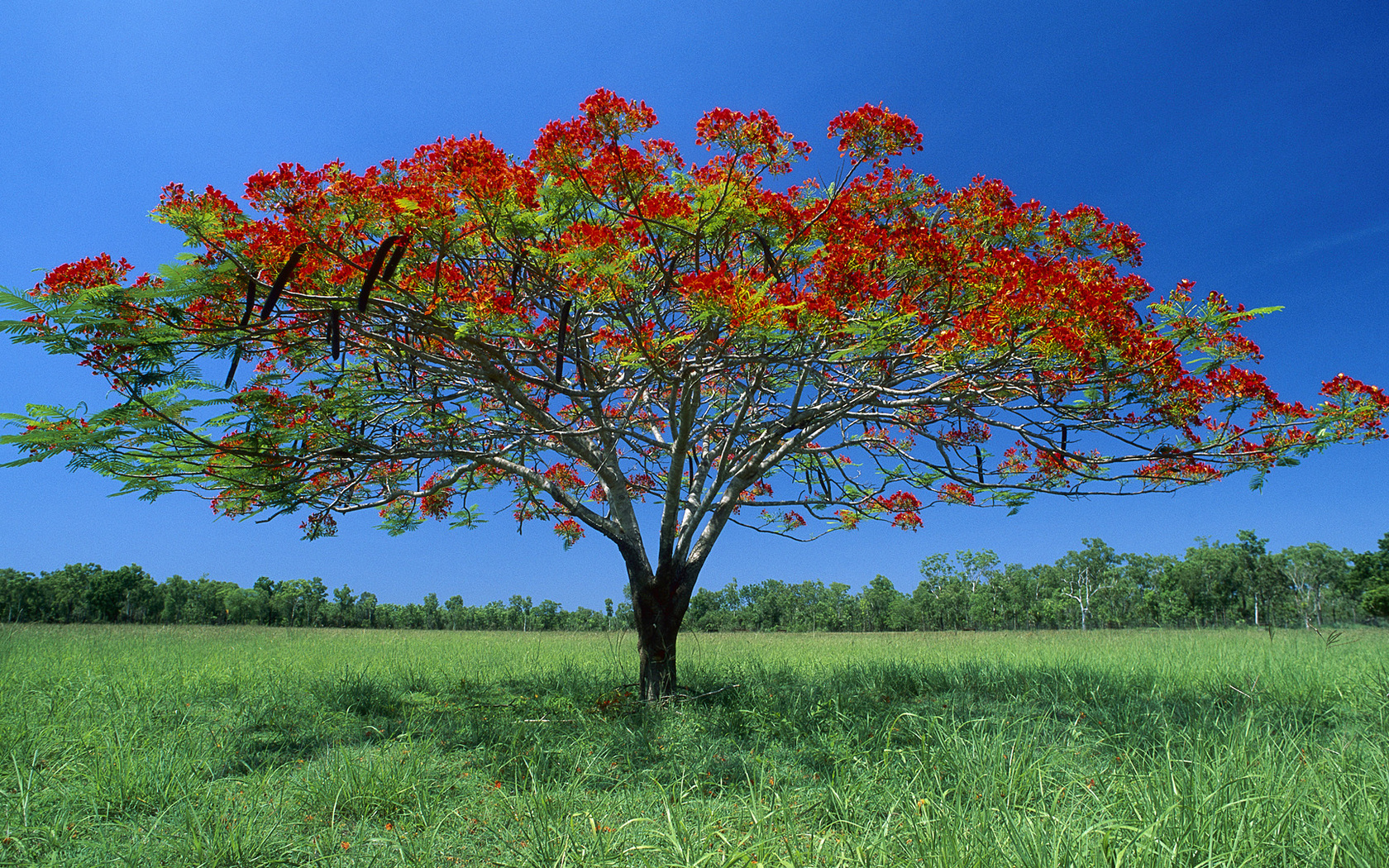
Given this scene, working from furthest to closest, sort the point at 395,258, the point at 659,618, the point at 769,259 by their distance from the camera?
the point at 659,618 → the point at 769,259 → the point at 395,258

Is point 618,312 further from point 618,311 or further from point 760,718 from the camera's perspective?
point 760,718

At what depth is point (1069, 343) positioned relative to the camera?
4648 mm

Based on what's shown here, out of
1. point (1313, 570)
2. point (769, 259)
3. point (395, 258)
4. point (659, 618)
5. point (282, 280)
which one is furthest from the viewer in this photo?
point (1313, 570)

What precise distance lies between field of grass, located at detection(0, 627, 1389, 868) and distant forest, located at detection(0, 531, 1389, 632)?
37.9 metres

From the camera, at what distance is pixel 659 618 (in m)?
6.95

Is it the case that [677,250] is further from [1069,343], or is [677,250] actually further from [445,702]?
[445,702]

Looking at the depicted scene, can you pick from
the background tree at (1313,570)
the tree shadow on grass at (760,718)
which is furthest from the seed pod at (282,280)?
the background tree at (1313,570)

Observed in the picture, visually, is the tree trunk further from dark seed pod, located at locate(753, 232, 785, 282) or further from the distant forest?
the distant forest

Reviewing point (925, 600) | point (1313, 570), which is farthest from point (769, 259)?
point (1313, 570)

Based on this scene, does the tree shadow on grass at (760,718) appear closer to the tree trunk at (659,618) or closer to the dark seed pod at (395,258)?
the tree trunk at (659,618)

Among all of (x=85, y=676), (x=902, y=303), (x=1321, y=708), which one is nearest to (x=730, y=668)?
(x=902, y=303)

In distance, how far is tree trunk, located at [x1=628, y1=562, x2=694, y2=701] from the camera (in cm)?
696

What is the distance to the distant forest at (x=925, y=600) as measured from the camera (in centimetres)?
4478

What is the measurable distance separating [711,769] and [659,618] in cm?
253
